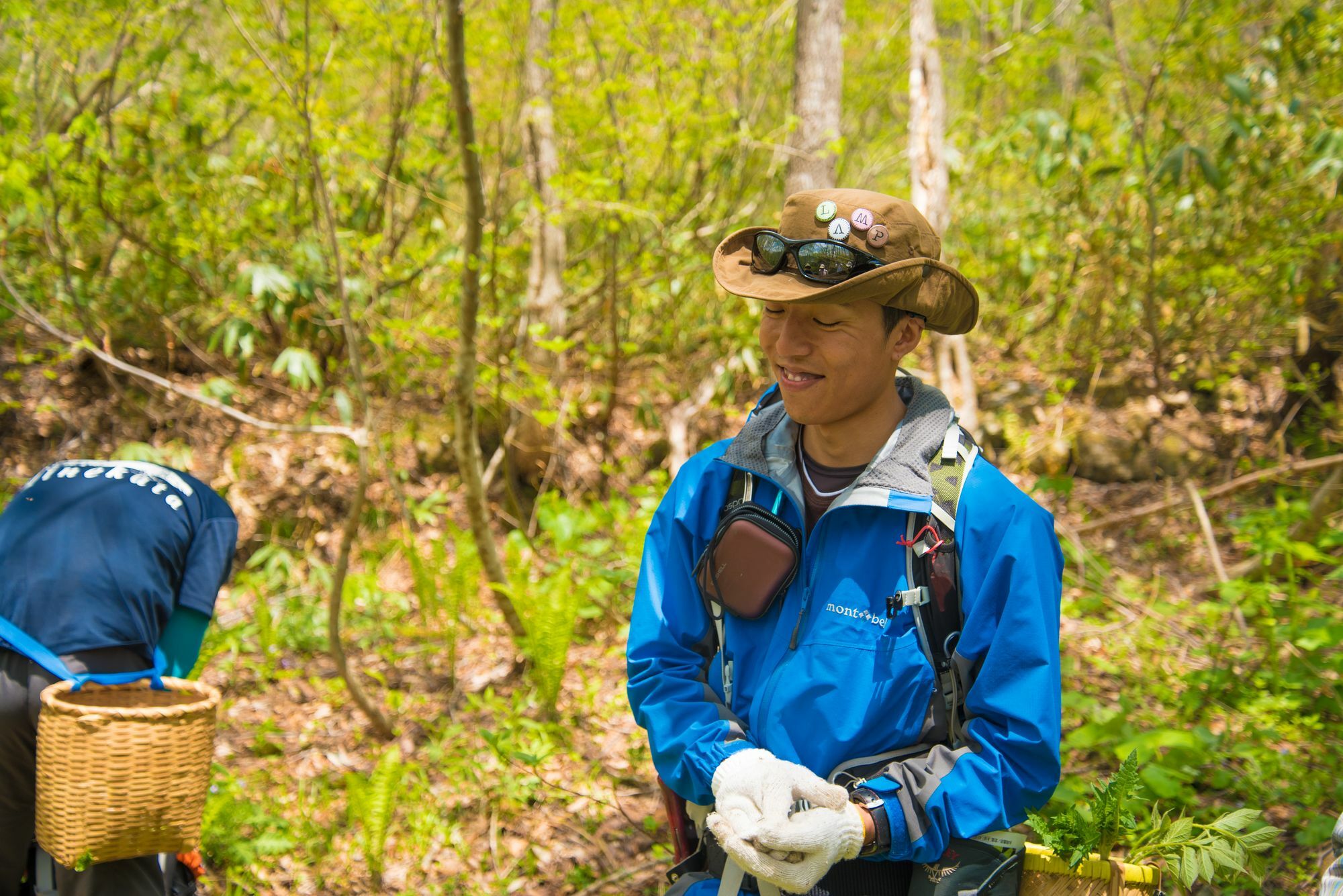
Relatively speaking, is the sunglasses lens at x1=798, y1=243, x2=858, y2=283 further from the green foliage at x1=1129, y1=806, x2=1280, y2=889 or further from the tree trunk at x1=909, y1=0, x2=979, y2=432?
the tree trunk at x1=909, y1=0, x2=979, y2=432

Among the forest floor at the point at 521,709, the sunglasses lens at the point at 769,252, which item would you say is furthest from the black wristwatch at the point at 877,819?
the forest floor at the point at 521,709

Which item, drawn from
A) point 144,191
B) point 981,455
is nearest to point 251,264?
point 144,191

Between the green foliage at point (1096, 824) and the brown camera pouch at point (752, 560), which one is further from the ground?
the brown camera pouch at point (752, 560)

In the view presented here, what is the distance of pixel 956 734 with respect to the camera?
69.6 inches

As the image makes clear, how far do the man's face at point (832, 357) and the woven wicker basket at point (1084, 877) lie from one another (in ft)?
3.28

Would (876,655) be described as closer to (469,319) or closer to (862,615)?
(862,615)

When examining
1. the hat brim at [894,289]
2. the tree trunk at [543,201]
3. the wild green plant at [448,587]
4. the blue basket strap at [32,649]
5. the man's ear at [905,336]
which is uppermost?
the tree trunk at [543,201]

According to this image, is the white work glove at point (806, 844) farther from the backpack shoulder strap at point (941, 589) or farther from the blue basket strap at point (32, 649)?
the blue basket strap at point (32, 649)

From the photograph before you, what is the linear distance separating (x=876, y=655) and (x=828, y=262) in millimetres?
808

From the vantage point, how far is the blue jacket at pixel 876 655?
164cm

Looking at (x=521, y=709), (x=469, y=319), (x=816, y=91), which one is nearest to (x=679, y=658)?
(x=469, y=319)

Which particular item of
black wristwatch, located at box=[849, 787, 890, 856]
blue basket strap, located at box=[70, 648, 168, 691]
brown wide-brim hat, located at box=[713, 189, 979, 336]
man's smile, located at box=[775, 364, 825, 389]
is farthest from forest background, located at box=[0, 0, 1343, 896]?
man's smile, located at box=[775, 364, 825, 389]

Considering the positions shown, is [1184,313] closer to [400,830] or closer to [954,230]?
[954,230]

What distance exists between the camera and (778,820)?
1590 millimetres
